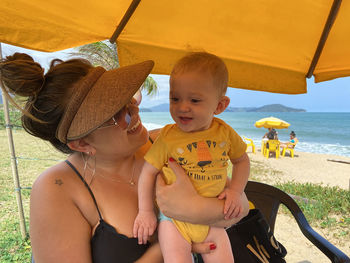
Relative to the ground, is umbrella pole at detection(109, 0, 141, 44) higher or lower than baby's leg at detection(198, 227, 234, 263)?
higher

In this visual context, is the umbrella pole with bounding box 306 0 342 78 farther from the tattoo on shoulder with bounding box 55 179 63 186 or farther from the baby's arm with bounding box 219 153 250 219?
the tattoo on shoulder with bounding box 55 179 63 186

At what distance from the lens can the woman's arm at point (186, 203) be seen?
1.40m

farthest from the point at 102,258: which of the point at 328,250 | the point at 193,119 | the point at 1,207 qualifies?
the point at 1,207

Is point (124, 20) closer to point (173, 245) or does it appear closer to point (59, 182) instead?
point (59, 182)

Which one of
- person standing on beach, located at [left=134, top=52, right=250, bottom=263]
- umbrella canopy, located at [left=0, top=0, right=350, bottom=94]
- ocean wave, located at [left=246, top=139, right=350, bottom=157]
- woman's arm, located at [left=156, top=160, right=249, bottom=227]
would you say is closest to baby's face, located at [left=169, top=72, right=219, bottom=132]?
person standing on beach, located at [left=134, top=52, right=250, bottom=263]

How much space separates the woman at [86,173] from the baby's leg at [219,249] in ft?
0.15

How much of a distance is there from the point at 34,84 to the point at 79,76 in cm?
23

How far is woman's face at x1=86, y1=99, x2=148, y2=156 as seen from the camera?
57.6 inches

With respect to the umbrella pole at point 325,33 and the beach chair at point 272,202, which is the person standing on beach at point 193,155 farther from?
the beach chair at point 272,202

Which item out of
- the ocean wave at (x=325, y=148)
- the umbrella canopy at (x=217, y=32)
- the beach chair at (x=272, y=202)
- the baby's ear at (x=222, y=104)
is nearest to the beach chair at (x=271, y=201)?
the beach chair at (x=272, y=202)

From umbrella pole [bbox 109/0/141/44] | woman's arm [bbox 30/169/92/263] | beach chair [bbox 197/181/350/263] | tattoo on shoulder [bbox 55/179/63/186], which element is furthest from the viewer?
beach chair [bbox 197/181/350/263]

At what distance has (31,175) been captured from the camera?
26.3 feet

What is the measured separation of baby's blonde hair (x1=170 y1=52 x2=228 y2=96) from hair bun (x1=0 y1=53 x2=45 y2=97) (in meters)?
0.75

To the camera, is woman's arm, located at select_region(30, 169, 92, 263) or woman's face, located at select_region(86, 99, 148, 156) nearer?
woman's arm, located at select_region(30, 169, 92, 263)
